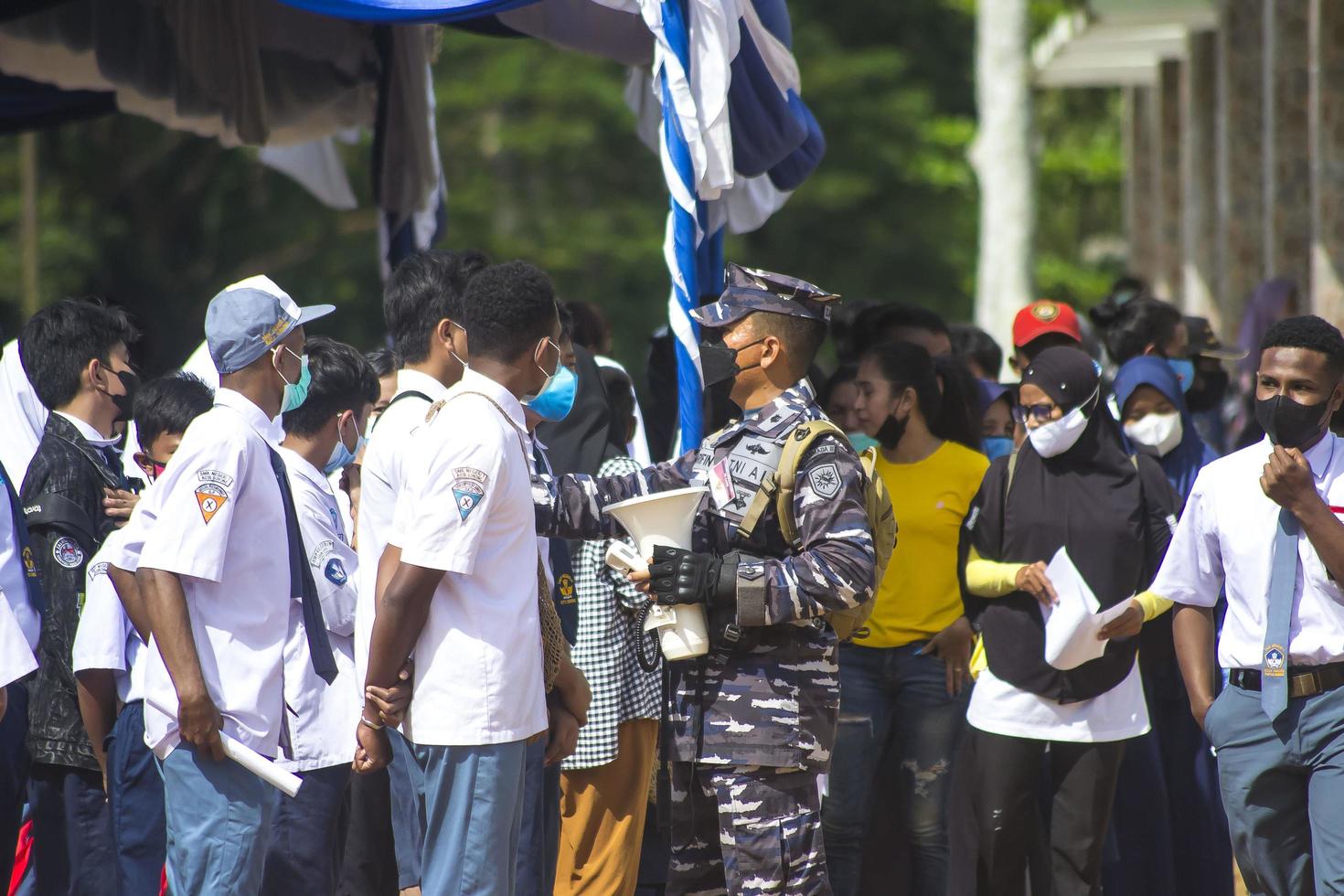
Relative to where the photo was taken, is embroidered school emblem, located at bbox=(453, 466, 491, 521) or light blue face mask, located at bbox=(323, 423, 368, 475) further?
light blue face mask, located at bbox=(323, 423, 368, 475)

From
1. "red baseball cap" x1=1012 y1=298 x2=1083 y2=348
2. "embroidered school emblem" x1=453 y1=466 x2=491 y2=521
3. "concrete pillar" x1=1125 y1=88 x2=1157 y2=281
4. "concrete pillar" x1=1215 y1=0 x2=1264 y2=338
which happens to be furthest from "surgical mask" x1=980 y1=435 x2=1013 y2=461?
"concrete pillar" x1=1125 y1=88 x2=1157 y2=281

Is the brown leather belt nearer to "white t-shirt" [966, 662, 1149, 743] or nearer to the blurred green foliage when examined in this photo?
"white t-shirt" [966, 662, 1149, 743]

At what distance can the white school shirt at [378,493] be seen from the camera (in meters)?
4.15

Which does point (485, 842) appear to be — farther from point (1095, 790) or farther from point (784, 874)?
point (1095, 790)

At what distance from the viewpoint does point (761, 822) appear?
426 cm

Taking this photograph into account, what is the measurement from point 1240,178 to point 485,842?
33.0 ft

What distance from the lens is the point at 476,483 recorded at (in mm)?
3887

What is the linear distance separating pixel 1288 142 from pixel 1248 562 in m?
7.27

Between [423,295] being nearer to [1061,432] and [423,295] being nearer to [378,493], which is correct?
[378,493]

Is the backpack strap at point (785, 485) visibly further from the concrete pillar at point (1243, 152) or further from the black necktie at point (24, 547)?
the concrete pillar at point (1243, 152)

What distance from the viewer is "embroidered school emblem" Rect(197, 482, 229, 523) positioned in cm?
402

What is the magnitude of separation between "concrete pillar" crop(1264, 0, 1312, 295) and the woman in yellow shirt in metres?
6.01

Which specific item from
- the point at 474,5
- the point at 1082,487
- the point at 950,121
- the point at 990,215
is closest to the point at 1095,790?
the point at 1082,487

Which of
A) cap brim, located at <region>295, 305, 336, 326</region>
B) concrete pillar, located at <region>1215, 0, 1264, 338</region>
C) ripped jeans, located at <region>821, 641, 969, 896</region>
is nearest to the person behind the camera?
cap brim, located at <region>295, 305, 336, 326</region>
